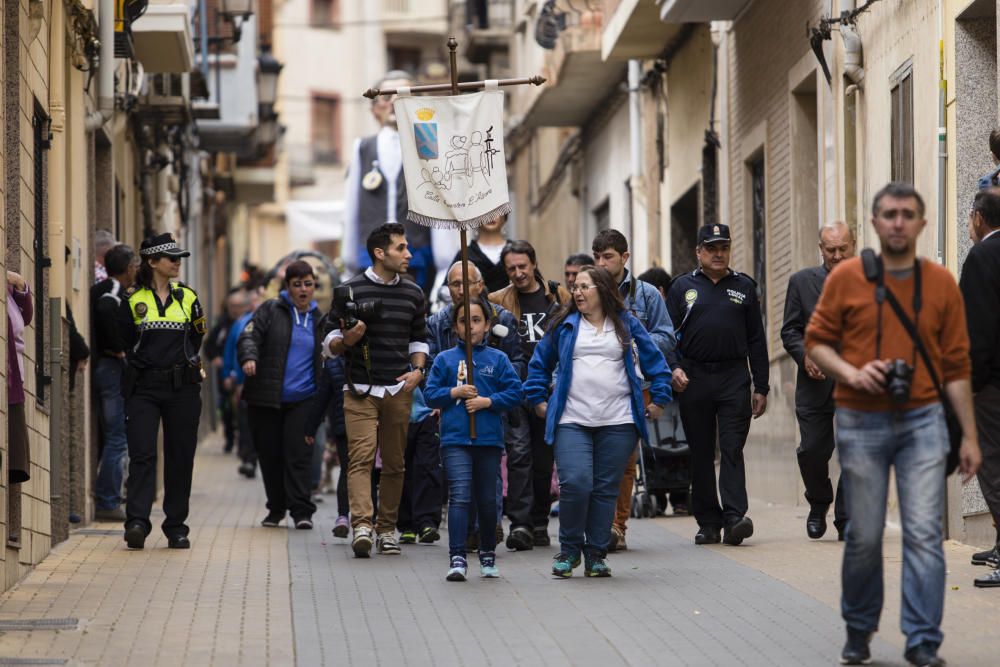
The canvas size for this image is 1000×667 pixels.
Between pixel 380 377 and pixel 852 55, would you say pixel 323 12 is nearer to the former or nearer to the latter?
pixel 852 55

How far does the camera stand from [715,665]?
8383 millimetres

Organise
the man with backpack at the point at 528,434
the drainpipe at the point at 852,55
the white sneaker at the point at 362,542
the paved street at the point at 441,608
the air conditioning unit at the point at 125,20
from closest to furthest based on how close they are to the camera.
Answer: the paved street at the point at 441,608, the white sneaker at the point at 362,542, the man with backpack at the point at 528,434, the drainpipe at the point at 852,55, the air conditioning unit at the point at 125,20

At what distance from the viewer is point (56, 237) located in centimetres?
1414

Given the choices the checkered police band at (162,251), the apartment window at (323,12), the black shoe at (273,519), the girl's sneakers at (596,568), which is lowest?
the black shoe at (273,519)

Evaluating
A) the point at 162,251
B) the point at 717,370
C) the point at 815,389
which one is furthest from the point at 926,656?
the point at 162,251

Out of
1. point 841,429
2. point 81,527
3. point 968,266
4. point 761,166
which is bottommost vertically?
point 81,527

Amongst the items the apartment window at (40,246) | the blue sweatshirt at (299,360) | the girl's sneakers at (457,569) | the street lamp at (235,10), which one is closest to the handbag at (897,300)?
the girl's sneakers at (457,569)

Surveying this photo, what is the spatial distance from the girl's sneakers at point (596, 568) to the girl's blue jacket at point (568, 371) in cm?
68

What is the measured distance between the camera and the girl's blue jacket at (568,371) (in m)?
11.3

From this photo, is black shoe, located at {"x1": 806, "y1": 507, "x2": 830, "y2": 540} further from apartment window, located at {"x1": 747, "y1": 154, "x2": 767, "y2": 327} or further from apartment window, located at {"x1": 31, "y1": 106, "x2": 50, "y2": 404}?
apartment window, located at {"x1": 747, "y1": 154, "x2": 767, "y2": 327}

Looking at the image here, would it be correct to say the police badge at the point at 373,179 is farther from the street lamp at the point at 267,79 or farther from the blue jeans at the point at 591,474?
the street lamp at the point at 267,79

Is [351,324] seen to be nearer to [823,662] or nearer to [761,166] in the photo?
[823,662]

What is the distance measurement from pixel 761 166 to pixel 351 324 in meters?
7.45

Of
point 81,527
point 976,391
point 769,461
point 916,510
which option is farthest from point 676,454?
point 916,510
